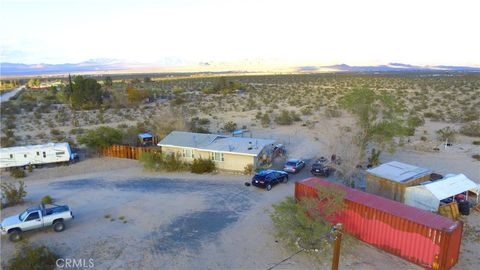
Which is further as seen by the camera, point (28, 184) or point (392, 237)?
point (28, 184)

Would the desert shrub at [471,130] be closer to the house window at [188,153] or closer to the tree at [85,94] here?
the house window at [188,153]

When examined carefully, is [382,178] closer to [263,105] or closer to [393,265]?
[393,265]

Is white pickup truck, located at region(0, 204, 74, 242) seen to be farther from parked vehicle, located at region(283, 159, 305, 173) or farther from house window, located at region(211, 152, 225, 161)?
parked vehicle, located at region(283, 159, 305, 173)

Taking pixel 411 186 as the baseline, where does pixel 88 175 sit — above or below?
below

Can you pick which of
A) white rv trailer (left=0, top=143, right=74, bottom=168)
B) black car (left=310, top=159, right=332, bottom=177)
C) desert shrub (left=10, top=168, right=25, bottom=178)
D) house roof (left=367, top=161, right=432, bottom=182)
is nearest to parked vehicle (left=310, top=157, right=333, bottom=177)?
black car (left=310, top=159, right=332, bottom=177)

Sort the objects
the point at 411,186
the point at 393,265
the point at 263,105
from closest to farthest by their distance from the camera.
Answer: the point at 393,265 < the point at 411,186 < the point at 263,105

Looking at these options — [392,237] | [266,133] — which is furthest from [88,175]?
[392,237]
